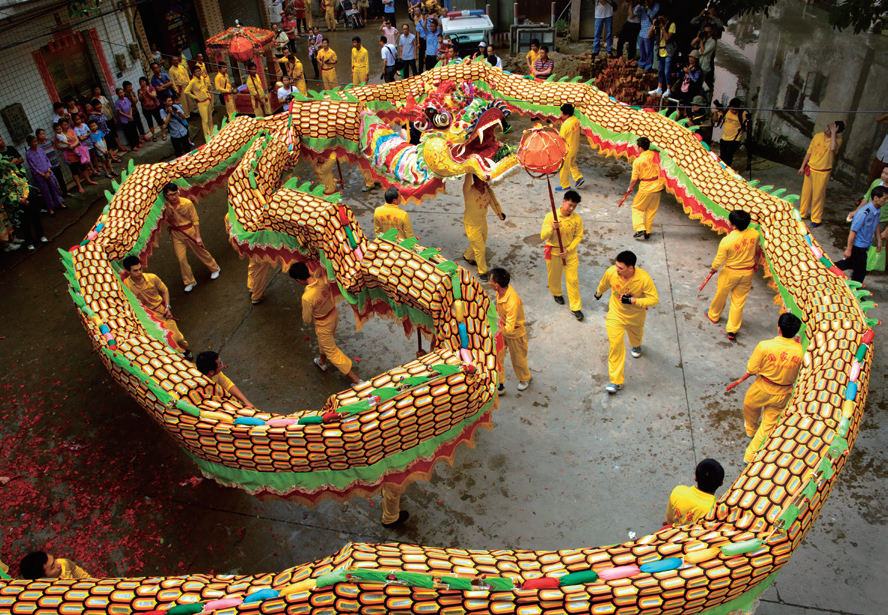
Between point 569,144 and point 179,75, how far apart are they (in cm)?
820

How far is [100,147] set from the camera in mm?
10883

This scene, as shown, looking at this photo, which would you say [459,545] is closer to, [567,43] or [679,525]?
[679,525]

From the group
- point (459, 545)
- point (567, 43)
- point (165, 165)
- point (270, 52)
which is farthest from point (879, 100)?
point (270, 52)

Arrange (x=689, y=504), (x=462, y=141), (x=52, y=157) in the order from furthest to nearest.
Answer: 1. (x=52, y=157)
2. (x=462, y=141)
3. (x=689, y=504)

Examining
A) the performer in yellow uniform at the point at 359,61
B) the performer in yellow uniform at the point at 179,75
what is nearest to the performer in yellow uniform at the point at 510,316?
the performer in yellow uniform at the point at 359,61

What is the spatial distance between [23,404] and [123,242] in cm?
199

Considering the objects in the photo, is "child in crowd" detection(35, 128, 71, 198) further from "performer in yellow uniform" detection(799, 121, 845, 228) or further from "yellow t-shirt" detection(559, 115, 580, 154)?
"performer in yellow uniform" detection(799, 121, 845, 228)

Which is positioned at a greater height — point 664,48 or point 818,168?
point 664,48

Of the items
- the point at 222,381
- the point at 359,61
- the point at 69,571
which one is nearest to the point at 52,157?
the point at 359,61

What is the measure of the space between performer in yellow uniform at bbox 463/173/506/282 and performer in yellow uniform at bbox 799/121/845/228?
13.9 ft

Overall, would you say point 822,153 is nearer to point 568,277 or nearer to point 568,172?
point 568,172

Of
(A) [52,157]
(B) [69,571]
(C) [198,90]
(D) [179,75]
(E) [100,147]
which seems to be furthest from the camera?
(D) [179,75]

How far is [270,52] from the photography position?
14.3 metres

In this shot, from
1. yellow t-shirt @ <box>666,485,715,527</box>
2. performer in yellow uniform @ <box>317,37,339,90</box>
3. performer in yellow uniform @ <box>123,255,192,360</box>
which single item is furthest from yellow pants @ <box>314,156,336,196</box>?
yellow t-shirt @ <box>666,485,715,527</box>
